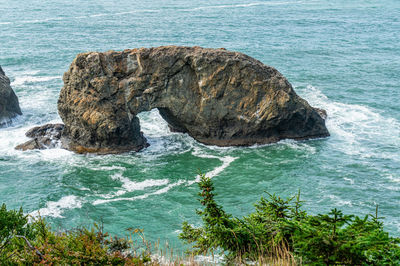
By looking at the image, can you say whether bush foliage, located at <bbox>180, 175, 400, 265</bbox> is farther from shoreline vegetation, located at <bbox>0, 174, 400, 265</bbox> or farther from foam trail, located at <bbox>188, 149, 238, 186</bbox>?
foam trail, located at <bbox>188, 149, 238, 186</bbox>

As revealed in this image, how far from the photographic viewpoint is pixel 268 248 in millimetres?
11812

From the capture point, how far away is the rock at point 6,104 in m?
42.6

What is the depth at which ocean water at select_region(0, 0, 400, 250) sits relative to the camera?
28125mm

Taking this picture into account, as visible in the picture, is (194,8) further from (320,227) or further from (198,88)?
(320,227)

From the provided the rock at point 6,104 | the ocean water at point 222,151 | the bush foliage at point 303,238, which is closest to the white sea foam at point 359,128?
the ocean water at point 222,151

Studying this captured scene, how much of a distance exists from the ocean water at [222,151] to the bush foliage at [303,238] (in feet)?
38.9

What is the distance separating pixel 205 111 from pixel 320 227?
1044 inches

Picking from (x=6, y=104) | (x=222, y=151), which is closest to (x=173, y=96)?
(x=222, y=151)

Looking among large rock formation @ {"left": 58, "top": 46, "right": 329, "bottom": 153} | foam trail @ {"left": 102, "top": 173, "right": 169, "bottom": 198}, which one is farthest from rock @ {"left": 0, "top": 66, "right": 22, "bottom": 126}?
foam trail @ {"left": 102, "top": 173, "right": 169, "bottom": 198}

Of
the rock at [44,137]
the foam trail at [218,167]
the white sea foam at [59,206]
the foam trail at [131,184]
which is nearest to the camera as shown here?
the white sea foam at [59,206]

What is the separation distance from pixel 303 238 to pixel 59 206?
21805 millimetres

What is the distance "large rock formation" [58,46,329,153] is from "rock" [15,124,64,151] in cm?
148

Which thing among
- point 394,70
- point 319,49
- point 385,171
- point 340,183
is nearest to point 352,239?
point 340,183

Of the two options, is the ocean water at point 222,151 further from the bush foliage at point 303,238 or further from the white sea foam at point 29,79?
the bush foliage at point 303,238
